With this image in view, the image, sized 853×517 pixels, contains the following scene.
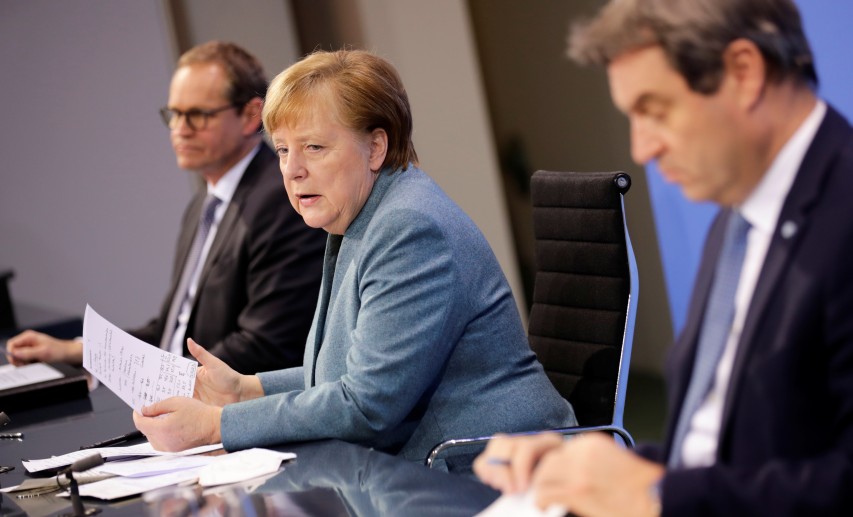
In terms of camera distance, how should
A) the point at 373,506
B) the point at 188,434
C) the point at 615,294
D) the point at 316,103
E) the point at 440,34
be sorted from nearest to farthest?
the point at 373,506 → the point at 188,434 → the point at 316,103 → the point at 615,294 → the point at 440,34

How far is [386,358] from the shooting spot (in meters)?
2.17

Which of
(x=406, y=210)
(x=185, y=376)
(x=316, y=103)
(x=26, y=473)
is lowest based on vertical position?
(x=26, y=473)

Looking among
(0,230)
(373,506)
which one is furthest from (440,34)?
(373,506)

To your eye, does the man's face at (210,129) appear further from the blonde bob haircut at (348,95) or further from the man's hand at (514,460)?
the man's hand at (514,460)

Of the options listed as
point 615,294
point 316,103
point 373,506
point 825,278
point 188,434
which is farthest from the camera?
point 615,294

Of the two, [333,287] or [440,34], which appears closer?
[333,287]

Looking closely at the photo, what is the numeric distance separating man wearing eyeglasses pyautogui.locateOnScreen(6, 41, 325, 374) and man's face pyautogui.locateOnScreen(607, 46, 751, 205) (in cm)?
225

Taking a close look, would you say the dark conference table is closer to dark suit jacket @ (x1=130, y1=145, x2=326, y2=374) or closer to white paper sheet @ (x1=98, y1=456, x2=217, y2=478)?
white paper sheet @ (x1=98, y1=456, x2=217, y2=478)

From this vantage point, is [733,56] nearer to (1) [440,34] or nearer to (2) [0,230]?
(1) [440,34]

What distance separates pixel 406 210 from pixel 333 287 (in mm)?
282

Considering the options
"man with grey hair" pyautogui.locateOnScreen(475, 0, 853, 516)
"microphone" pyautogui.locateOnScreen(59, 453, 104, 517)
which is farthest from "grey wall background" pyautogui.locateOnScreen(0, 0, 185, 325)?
"man with grey hair" pyautogui.locateOnScreen(475, 0, 853, 516)

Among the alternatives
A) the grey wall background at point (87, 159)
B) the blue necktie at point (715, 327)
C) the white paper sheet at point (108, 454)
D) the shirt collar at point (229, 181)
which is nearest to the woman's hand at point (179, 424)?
the white paper sheet at point (108, 454)

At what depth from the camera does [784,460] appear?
4.10ft

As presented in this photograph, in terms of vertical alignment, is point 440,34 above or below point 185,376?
above
